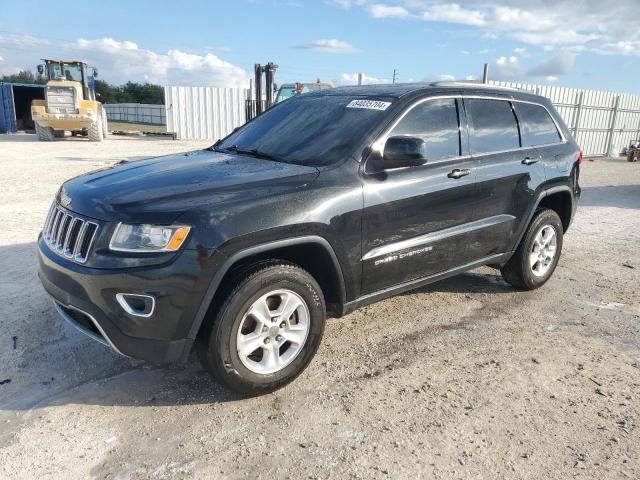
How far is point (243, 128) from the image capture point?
4656 millimetres

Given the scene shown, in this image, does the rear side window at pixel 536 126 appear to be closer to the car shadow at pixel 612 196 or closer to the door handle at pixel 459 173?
the door handle at pixel 459 173

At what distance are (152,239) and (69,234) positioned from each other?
63 centimetres

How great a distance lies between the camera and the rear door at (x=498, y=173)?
4.20 m

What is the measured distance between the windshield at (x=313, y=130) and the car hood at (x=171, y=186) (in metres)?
0.23

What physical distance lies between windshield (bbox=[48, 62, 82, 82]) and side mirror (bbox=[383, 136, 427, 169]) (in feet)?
79.2

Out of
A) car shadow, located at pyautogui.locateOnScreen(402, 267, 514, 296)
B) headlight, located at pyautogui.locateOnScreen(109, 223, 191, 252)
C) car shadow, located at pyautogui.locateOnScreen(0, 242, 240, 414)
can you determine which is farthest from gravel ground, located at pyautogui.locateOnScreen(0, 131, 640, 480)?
headlight, located at pyautogui.locateOnScreen(109, 223, 191, 252)

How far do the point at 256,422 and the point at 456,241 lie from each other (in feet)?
6.83

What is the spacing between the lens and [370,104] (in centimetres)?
383

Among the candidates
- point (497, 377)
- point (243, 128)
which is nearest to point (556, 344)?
point (497, 377)

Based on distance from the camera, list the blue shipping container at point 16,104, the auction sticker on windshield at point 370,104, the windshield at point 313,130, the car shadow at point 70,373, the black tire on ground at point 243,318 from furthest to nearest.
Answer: the blue shipping container at point 16,104 → the auction sticker on windshield at point 370,104 → the windshield at point 313,130 → the car shadow at point 70,373 → the black tire on ground at point 243,318

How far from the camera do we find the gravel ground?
2605 millimetres

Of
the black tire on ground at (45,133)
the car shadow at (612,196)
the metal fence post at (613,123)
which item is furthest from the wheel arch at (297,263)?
the black tire on ground at (45,133)

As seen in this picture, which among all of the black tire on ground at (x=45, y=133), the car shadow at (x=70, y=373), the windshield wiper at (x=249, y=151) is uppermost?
the windshield wiper at (x=249, y=151)

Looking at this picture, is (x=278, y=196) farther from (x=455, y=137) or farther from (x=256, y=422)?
(x=455, y=137)
